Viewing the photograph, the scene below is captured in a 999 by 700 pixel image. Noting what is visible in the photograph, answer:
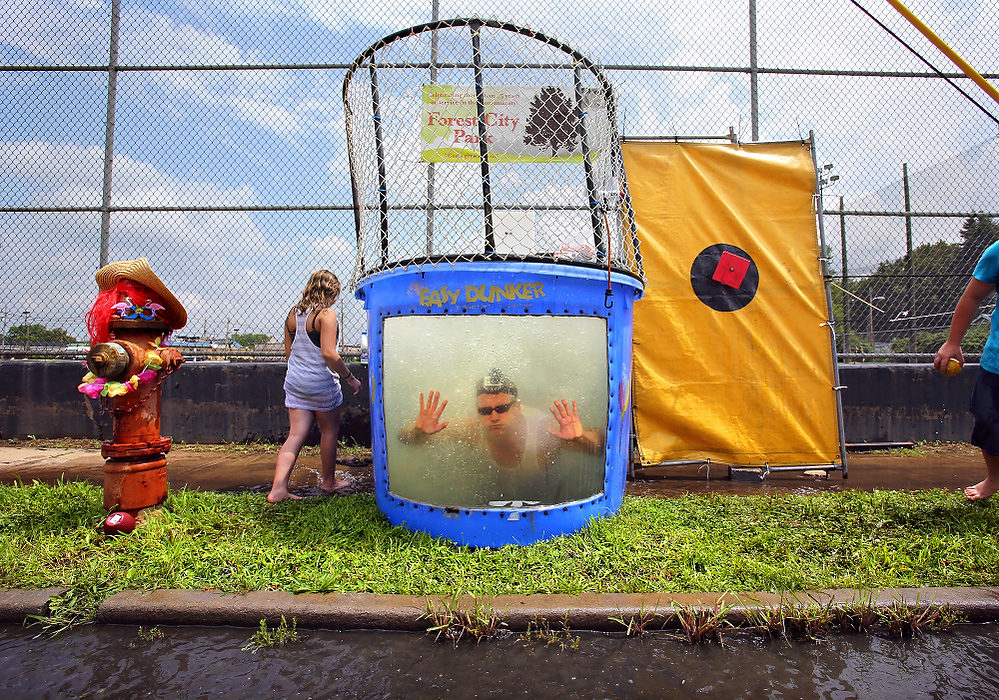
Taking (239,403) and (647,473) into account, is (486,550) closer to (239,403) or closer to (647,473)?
(647,473)

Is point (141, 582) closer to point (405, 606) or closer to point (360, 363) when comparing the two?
point (405, 606)

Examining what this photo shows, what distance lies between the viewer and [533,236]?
302 centimetres

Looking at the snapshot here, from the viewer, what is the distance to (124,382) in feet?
10.2

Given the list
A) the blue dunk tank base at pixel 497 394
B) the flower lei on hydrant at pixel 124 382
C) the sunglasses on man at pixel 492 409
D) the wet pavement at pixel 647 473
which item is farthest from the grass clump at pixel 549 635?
the flower lei on hydrant at pixel 124 382

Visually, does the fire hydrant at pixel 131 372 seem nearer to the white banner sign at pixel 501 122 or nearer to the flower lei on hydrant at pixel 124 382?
the flower lei on hydrant at pixel 124 382

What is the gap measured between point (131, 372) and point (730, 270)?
4449 mm

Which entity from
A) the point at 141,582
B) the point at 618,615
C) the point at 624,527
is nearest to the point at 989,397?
the point at 624,527

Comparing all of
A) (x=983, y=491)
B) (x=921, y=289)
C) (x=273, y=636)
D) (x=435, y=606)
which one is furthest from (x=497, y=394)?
(x=921, y=289)

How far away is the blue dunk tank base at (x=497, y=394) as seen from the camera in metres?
2.88

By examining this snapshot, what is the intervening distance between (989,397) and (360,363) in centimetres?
531

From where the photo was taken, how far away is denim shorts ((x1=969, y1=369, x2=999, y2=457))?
132 inches

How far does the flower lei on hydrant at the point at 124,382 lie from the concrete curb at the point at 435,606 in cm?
105

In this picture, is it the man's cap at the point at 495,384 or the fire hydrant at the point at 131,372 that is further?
the fire hydrant at the point at 131,372

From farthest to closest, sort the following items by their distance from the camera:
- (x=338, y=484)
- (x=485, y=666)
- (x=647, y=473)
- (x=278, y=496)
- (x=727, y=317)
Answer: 1. (x=647, y=473)
2. (x=727, y=317)
3. (x=338, y=484)
4. (x=278, y=496)
5. (x=485, y=666)
